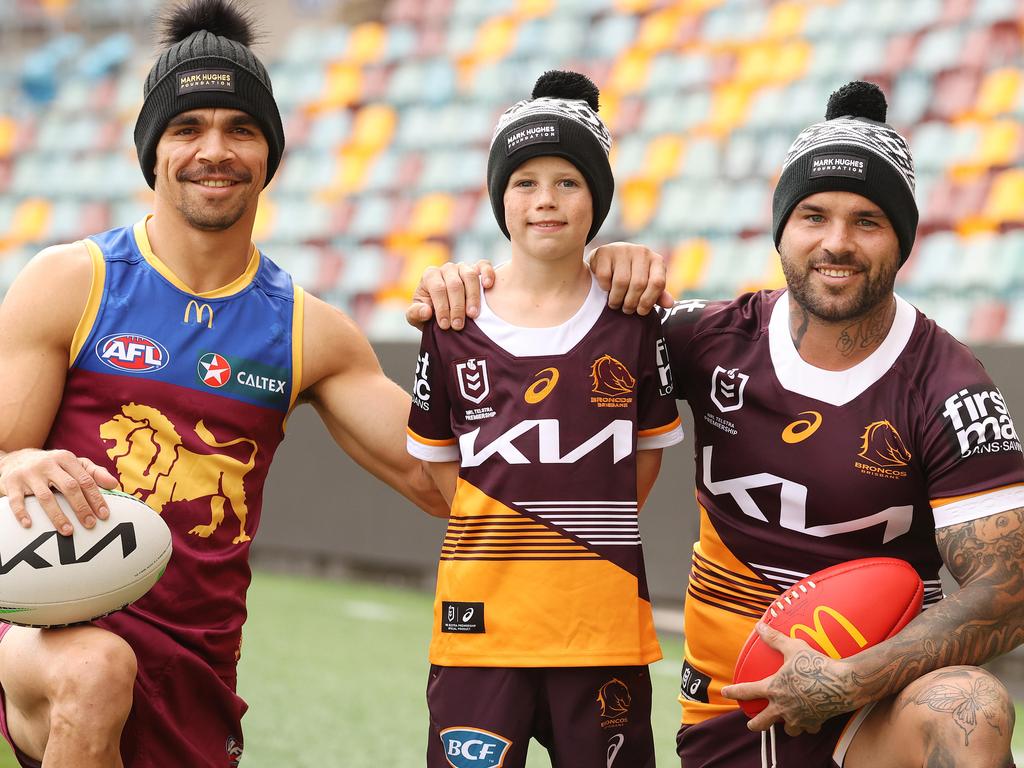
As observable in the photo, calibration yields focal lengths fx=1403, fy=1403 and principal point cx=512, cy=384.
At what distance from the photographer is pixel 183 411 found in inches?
139

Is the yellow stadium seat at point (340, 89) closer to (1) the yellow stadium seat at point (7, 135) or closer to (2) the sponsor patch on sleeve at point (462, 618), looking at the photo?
(1) the yellow stadium seat at point (7, 135)

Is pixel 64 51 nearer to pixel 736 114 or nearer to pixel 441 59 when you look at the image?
pixel 441 59

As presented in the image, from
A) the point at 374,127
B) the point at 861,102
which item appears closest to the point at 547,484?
the point at 861,102

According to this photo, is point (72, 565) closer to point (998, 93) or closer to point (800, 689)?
point (800, 689)

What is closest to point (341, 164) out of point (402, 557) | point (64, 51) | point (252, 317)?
point (402, 557)

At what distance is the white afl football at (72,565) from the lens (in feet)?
9.95

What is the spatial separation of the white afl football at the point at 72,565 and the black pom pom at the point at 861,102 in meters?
1.98

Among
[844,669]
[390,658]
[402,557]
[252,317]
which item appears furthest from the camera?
[402,557]

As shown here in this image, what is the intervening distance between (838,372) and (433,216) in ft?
25.3

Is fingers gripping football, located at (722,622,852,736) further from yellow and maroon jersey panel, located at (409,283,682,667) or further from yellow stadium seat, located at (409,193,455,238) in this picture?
yellow stadium seat, located at (409,193,455,238)

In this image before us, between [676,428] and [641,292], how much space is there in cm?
35

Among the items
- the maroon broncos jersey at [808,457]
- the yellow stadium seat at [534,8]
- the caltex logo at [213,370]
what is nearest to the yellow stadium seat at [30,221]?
the yellow stadium seat at [534,8]

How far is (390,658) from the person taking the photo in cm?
672

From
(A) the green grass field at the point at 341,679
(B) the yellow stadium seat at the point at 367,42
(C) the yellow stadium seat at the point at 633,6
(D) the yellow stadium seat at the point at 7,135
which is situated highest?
(C) the yellow stadium seat at the point at 633,6
